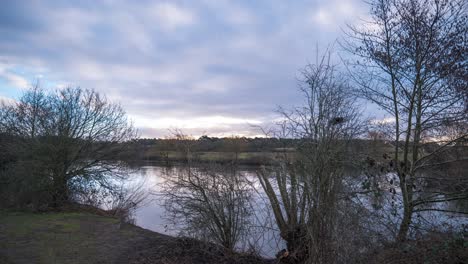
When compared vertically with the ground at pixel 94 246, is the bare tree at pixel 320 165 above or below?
above

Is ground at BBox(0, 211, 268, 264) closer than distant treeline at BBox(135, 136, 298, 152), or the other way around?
ground at BBox(0, 211, 268, 264)

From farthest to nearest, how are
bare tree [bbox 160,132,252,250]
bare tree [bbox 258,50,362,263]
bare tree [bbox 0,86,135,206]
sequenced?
1. bare tree [bbox 0,86,135,206]
2. bare tree [bbox 160,132,252,250]
3. bare tree [bbox 258,50,362,263]

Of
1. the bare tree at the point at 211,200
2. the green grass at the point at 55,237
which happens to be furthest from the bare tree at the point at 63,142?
the bare tree at the point at 211,200

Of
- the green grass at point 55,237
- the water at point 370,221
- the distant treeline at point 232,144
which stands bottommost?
the green grass at point 55,237

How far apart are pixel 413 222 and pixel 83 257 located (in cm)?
767

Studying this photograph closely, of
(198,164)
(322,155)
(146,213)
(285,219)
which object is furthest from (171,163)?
(146,213)

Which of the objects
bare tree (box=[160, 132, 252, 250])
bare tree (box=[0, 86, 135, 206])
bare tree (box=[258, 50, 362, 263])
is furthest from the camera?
bare tree (box=[0, 86, 135, 206])

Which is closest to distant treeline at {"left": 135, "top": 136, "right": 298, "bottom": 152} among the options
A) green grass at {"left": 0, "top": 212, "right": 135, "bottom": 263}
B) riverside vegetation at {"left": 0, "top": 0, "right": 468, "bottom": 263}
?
riverside vegetation at {"left": 0, "top": 0, "right": 468, "bottom": 263}

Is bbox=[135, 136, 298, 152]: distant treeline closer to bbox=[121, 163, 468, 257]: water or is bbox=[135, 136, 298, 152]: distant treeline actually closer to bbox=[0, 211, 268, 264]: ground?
bbox=[121, 163, 468, 257]: water

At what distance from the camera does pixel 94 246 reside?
9.05 metres

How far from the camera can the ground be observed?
7.91 metres

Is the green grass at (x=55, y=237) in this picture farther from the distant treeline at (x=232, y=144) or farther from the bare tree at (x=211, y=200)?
the distant treeline at (x=232, y=144)

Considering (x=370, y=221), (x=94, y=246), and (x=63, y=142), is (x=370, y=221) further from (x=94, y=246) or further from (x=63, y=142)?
(x=63, y=142)

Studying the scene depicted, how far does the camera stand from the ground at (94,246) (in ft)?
25.9
